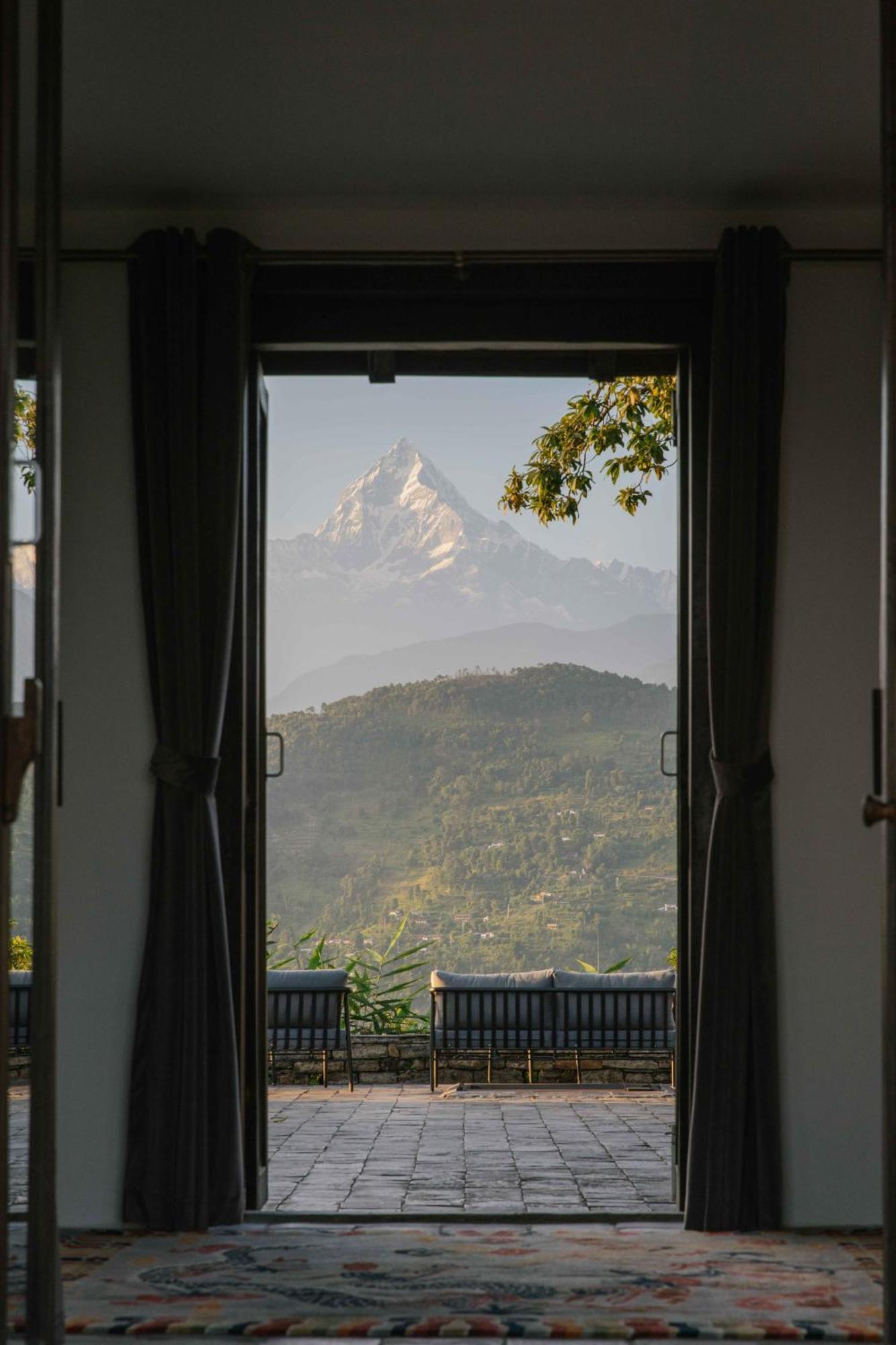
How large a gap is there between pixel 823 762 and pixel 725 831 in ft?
1.28

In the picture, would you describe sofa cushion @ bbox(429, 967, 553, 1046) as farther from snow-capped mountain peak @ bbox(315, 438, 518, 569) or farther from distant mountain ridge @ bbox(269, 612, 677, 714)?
snow-capped mountain peak @ bbox(315, 438, 518, 569)

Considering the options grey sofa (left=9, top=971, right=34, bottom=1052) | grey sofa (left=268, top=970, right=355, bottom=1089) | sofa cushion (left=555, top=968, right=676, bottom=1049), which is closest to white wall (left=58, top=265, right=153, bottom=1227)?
grey sofa (left=9, top=971, right=34, bottom=1052)

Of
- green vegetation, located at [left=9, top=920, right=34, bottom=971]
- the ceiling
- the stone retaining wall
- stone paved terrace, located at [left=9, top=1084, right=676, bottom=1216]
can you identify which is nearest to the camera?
the ceiling

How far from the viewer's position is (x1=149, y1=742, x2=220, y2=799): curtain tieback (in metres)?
4.11

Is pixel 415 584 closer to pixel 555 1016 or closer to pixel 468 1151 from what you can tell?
pixel 555 1016

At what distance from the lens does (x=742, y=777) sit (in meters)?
4.12

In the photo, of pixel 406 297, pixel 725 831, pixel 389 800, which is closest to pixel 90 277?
pixel 406 297

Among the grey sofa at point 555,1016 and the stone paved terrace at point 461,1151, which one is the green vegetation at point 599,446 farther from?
the stone paved terrace at point 461,1151

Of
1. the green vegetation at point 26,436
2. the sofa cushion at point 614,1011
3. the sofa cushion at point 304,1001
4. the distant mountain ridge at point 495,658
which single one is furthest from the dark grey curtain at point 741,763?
the distant mountain ridge at point 495,658

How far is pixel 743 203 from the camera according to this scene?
14.0 feet

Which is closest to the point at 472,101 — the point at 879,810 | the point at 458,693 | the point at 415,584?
the point at 879,810

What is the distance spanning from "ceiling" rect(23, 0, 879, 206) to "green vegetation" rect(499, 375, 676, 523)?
2.54 metres

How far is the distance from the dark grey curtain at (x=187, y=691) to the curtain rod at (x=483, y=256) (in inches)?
4.1

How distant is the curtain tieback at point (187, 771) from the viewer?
411 centimetres
